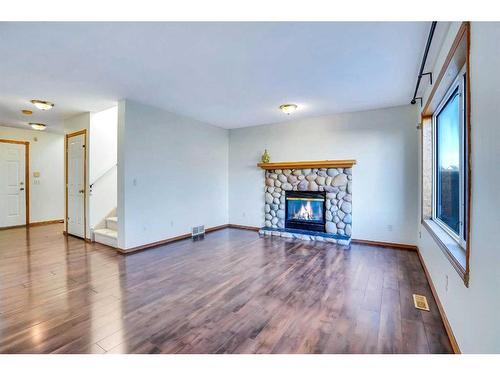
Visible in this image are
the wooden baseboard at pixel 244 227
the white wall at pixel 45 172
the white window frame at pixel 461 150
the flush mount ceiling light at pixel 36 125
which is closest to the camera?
the white window frame at pixel 461 150

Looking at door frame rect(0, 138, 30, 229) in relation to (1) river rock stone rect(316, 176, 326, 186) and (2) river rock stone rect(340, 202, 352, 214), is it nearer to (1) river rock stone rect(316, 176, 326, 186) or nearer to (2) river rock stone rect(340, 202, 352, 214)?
(1) river rock stone rect(316, 176, 326, 186)

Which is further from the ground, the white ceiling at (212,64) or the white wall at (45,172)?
the white ceiling at (212,64)

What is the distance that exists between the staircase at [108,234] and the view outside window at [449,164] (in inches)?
188

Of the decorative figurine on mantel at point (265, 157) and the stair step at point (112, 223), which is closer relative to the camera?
the stair step at point (112, 223)

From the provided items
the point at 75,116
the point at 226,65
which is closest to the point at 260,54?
the point at 226,65

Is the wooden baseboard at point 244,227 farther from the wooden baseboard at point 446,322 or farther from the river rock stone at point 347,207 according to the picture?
the wooden baseboard at point 446,322

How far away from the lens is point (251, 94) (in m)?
3.89

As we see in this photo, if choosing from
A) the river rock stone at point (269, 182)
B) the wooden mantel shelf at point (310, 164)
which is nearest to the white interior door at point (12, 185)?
the wooden mantel shelf at point (310, 164)

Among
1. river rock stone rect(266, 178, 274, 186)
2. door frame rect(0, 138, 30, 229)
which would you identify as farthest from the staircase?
river rock stone rect(266, 178, 274, 186)

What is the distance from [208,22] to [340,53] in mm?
1370

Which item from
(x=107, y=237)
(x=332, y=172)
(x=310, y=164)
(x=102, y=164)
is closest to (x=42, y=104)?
(x=102, y=164)

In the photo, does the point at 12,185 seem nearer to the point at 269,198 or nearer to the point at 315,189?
the point at 269,198

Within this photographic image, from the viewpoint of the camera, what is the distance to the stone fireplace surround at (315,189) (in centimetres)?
493

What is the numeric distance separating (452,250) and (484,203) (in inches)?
36.5
